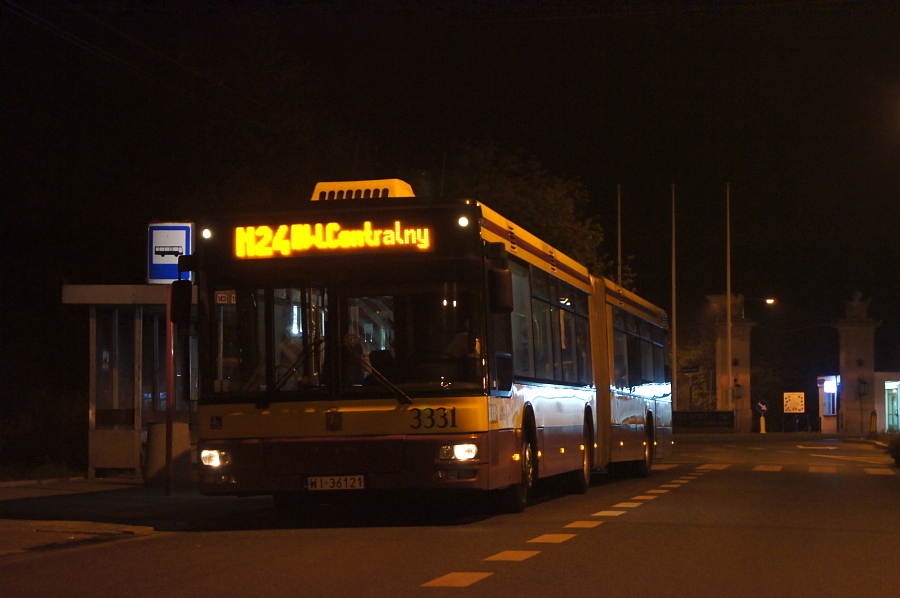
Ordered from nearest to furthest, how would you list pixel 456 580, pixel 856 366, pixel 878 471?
1. pixel 456 580
2. pixel 878 471
3. pixel 856 366

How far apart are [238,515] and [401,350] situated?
3.75 meters

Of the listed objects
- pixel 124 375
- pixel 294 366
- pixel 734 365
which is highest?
pixel 294 366

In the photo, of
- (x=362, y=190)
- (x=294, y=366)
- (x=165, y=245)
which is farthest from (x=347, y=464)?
(x=165, y=245)

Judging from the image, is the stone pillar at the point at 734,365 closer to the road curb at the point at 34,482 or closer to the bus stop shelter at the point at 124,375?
the bus stop shelter at the point at 124,375

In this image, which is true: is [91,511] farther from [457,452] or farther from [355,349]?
[457,452]

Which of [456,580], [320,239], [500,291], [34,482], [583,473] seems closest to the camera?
[456,580]

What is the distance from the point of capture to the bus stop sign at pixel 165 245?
19750 mm

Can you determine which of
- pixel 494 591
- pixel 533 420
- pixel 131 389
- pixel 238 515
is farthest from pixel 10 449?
pixel 494 591

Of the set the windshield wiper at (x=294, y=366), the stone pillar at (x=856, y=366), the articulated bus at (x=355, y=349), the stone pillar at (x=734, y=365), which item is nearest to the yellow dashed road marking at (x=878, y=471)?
the articulated bus at (x=355, y=349)

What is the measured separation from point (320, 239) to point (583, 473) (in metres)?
6.73

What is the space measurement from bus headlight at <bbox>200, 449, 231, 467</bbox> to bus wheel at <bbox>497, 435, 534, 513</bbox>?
315 cm

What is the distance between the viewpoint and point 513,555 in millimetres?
10242

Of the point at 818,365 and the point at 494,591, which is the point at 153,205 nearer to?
the point at 494,591

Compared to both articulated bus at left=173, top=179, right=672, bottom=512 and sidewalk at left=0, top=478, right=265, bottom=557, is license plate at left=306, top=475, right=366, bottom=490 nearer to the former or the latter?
articulated bus at left=173, top=179, right=672, bottom=512
